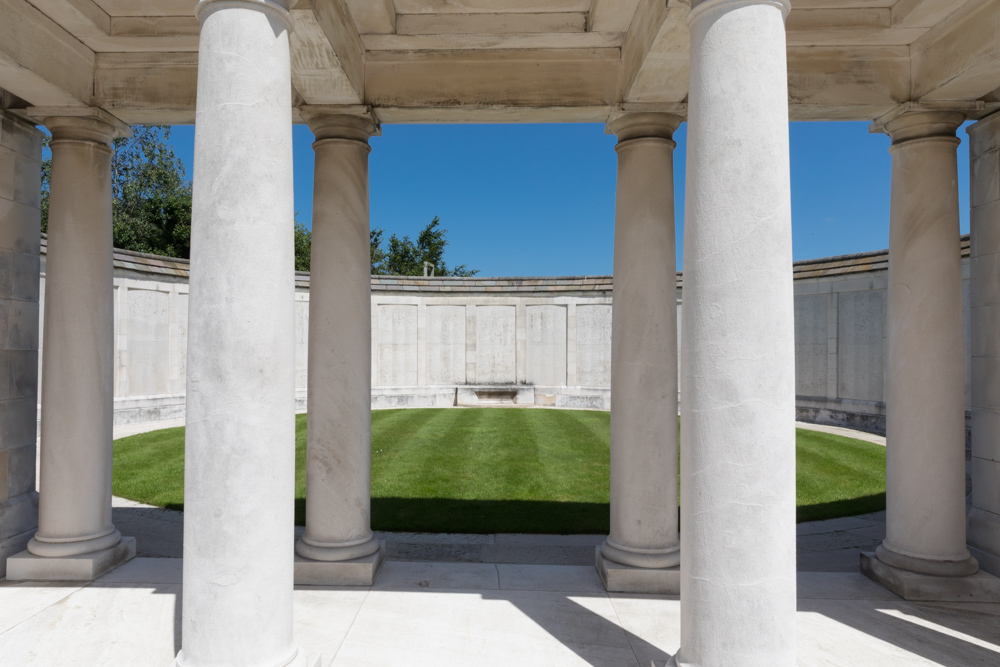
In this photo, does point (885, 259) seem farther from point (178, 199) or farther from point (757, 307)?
point (178, 199)

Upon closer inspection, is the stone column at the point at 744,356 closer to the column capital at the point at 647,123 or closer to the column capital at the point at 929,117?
the column capital at the point at 647,123

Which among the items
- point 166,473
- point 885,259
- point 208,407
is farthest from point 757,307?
point 885,259

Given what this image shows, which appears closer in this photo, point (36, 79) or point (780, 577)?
point (780, 577)

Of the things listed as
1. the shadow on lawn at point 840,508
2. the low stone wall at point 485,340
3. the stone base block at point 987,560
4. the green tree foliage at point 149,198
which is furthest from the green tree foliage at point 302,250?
the stone base block at point 987,560

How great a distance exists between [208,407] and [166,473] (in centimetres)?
2457

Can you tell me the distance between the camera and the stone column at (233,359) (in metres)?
10.0

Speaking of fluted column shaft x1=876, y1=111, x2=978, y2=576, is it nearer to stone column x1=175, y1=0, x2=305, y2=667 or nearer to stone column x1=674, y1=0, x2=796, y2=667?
stone column x1=674, y1=0, x2=796, y2=667

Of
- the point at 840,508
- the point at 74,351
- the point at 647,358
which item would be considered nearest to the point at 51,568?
the point at 74,351

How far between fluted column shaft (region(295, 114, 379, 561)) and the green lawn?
20.8 ft

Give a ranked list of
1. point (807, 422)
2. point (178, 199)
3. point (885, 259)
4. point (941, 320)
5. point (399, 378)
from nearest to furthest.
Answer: point (941, 320) < point (885, 259) < point (807, 422) < point (399, 378) < point (178, 199)

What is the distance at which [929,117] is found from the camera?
1638 cm

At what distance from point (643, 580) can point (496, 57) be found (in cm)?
1477

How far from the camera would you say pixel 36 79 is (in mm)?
15359

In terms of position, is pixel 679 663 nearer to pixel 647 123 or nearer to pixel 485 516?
pixel 647 123
